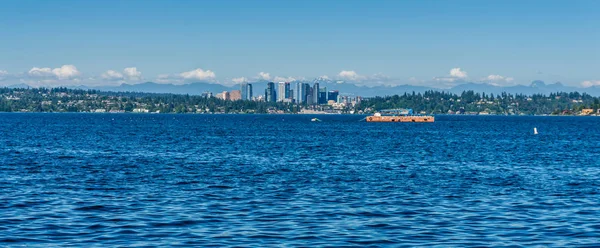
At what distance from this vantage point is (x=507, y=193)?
4088cm

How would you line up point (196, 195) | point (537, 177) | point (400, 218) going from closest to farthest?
point (400, 218) < point (196, 195) < point (537, 177)

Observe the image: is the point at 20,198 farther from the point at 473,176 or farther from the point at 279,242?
the point at 473,176

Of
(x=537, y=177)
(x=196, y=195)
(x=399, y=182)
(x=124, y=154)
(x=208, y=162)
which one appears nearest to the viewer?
(x=196, y=195)

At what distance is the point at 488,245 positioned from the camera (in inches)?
1046

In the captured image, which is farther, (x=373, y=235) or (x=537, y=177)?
(x=537, y=177)

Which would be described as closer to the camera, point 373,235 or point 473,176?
point 373,235

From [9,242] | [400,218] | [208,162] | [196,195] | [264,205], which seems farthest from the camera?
[208,162]

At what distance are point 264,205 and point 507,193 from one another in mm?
13408

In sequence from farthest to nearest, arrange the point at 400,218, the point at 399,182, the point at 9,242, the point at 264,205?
the point at 399,182 < the point at 264,205 < the point at 400,218 < the point at 9,242

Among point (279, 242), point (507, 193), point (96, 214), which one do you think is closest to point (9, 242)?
point (96, 214)

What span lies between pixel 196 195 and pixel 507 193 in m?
15.8

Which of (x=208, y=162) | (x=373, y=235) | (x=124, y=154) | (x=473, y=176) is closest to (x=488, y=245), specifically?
(x=373, y=235)

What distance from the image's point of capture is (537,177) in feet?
169

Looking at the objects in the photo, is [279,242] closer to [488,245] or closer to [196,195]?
[488,245]
